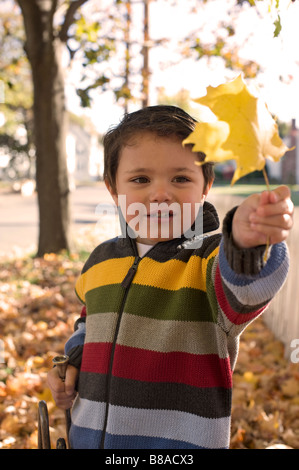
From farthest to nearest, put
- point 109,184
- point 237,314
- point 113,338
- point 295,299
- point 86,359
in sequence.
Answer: point 295,299
point 109,184
point 86,359
point 113,338
point 237,314

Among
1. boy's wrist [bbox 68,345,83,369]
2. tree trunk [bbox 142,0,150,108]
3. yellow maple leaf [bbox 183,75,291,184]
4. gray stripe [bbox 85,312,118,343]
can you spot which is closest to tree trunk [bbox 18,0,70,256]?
tree trunk [bbox 142,0,150,108]

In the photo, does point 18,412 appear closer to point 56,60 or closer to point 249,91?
point 249,91

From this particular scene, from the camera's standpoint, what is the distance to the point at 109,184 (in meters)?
1.72

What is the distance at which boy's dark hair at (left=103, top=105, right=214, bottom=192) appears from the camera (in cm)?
146

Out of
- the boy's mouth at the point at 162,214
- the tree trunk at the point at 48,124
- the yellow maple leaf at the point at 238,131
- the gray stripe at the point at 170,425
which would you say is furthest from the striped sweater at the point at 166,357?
the tree trunk at the point at 48,124

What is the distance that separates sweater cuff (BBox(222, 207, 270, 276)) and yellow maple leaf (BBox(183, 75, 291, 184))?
8.2 inches

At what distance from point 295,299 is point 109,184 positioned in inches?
111

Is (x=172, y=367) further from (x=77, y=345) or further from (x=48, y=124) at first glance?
(x=48, y=124)

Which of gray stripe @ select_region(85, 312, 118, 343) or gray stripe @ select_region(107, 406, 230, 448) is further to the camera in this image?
gray stripe @ select_region(85, 312, 118, 343)

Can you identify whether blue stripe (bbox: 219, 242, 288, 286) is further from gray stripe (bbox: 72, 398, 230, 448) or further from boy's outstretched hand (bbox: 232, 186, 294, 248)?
gray stripe (bbox: 72, 398, 230, 448)

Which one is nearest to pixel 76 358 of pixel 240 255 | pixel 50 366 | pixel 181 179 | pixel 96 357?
pixel 96 357

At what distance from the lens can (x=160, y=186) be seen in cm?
140

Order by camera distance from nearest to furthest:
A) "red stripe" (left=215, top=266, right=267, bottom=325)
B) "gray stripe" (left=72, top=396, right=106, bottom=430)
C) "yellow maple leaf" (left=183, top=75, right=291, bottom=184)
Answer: "yellow maple leaf" (left=183, top=75, right=291, bottom=184) < "red stripe" (left=215, top=266, right=267, bottom=325) < "gray stripe" (left=72, top=396, right=106, bottom=430)
